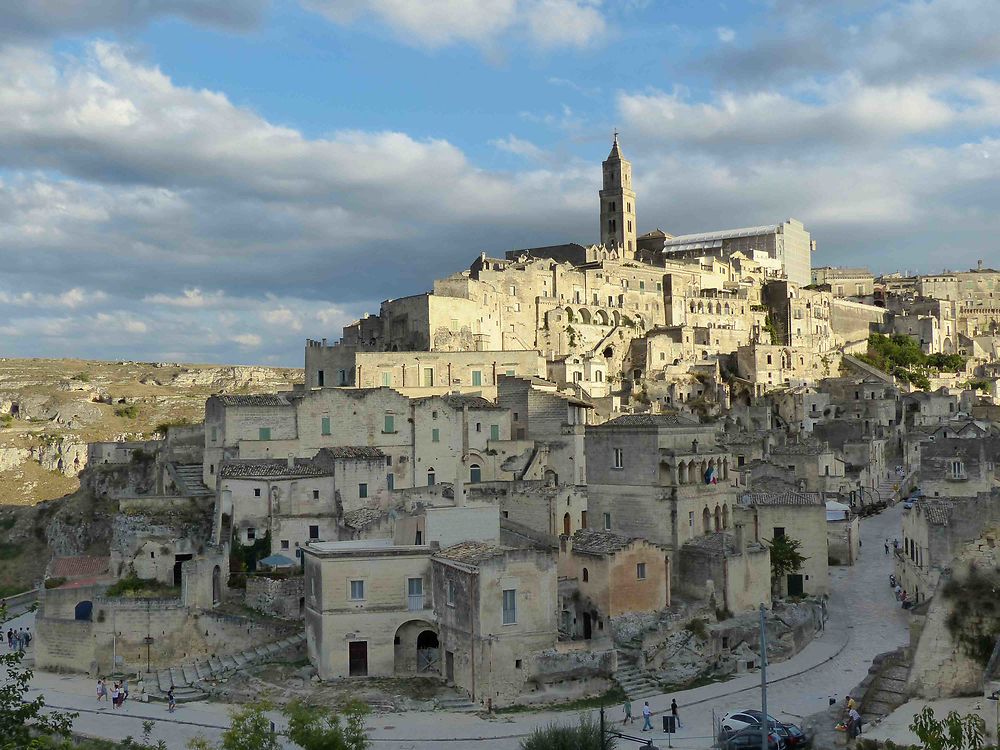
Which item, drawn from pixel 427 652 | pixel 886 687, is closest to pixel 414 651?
pixel 427 652

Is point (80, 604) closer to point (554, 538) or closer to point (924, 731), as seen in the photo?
point (554, 538)

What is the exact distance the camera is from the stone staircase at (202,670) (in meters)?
34.5

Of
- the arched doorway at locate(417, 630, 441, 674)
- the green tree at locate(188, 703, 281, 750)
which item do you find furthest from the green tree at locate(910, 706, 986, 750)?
the arched doorway at locate(417, 630, 441, 674)

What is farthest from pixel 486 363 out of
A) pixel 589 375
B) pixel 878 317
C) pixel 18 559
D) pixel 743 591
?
pixel 878 317

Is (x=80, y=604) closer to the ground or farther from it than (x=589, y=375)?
closer to the ground

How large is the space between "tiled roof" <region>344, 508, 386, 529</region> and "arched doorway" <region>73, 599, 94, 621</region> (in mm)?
10513

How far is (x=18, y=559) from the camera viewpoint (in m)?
66.1

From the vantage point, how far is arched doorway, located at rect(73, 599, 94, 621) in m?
40.3

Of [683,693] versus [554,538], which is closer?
[683,693]

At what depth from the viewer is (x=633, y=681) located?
32.8m

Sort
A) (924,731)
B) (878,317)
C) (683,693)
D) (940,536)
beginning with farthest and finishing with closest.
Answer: (878,317)
(940,536)
(683,693)
(924,731)

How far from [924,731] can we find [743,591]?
22679 millimetres

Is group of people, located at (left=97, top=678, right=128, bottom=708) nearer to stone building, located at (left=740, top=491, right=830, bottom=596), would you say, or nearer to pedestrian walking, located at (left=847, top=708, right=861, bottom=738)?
pedestrian walking, located at (left=847, top=708, right=861, bottom=738)

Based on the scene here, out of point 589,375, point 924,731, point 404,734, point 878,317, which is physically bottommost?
point 404,734
